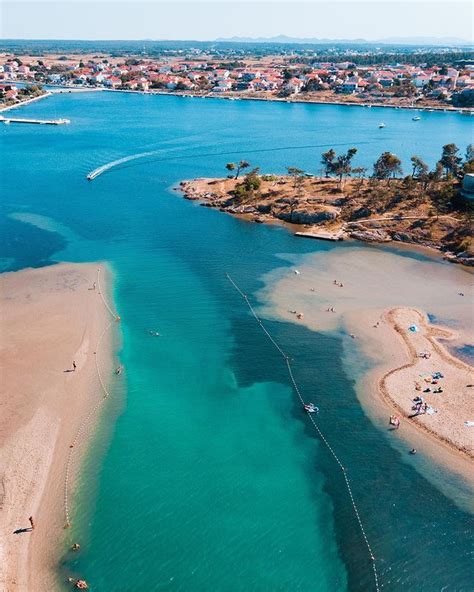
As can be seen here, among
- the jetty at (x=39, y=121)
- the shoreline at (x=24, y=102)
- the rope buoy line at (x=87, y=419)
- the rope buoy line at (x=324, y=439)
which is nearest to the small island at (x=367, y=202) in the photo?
the rope buoy line at (x=324, y=439)

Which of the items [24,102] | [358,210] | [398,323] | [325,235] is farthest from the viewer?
[24,102]

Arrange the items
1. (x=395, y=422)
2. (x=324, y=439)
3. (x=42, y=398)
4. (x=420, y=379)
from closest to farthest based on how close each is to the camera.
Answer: (x=324, y=439), (x=395, y=422), (x=42, y=398), (x=420, y=379)

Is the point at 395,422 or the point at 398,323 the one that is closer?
the point at 395,422

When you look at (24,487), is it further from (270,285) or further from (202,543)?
(270,285)

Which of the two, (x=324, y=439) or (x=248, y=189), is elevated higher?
(x=248, y=189)

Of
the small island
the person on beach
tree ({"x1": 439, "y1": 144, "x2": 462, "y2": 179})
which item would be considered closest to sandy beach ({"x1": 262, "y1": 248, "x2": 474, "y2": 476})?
the person on beach

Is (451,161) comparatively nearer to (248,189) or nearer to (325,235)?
(325,235)

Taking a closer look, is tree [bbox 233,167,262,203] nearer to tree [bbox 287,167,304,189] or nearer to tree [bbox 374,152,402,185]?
tree [bbox 287,167,304,189]

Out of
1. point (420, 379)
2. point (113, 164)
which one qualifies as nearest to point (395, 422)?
point (420, 379)
